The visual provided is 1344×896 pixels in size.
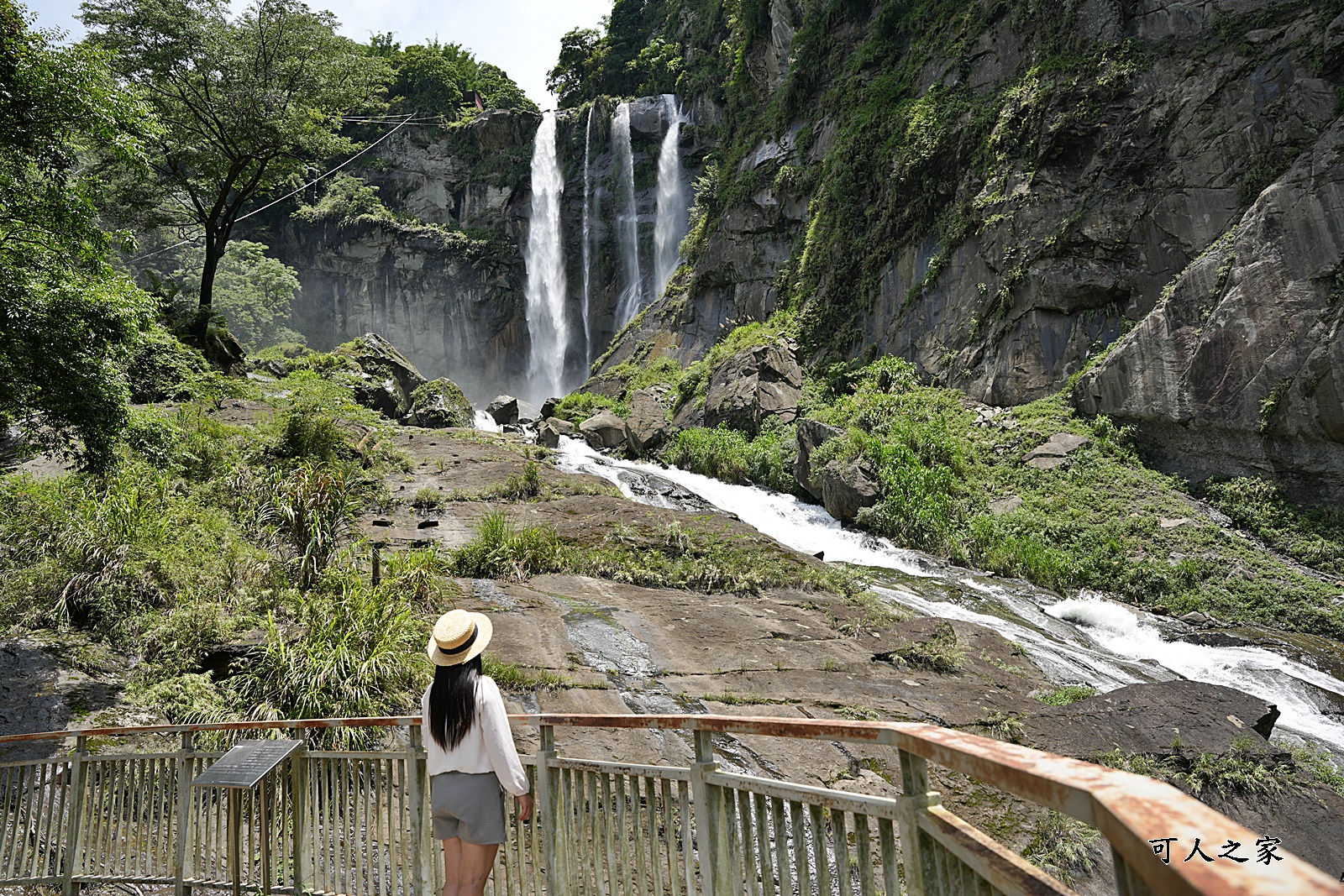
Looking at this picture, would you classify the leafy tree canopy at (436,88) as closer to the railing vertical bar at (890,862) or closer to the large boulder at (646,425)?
the large boulder at (646,425)

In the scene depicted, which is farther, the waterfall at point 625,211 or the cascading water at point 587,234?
the cascading water at point 587,234

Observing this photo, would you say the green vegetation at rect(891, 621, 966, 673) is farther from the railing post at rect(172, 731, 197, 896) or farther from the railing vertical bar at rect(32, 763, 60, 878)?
the railing vertical bar at rect(32, 763, 60, 878)

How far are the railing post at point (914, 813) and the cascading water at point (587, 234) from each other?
39.2 m

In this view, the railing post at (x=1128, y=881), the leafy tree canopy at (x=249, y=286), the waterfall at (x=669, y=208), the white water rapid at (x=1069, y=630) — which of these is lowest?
the white water rapid at (x=1069, y=630)

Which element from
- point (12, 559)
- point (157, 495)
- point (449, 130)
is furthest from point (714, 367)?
point (449, 130)

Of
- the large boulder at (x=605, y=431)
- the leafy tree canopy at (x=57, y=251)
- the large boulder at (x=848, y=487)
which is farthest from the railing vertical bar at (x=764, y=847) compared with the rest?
the large boulder at (x=605, y=431)

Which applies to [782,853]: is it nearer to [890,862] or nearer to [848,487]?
[890,862]

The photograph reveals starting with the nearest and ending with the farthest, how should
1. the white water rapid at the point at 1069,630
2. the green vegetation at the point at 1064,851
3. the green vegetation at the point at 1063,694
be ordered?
the green vegetation at the point at 1064,851
the green vegetation at the point at 1063,694
the white water rapid at the point at 1069,630

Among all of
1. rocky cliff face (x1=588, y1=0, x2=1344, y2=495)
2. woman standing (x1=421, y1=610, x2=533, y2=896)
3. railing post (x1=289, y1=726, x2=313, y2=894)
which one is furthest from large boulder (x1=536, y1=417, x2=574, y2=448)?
woman standing (x1=421, y1=610, x2=533, y2=896)

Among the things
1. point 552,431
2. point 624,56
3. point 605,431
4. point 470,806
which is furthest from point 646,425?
point 624,56

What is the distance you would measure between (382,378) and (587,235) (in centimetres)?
1839

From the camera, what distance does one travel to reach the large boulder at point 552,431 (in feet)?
78.7

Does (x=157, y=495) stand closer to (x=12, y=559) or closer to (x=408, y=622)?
(x=12, y=559)

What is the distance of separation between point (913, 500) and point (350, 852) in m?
13.3
